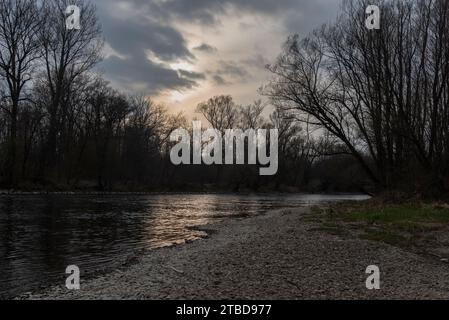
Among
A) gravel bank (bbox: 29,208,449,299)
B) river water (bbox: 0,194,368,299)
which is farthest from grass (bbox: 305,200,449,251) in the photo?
river water (bbox: 0,194,368,299)

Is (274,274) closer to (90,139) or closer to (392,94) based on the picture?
(392,94)

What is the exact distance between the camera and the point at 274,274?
10180mm

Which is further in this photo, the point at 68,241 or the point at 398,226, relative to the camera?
the point at 398,226

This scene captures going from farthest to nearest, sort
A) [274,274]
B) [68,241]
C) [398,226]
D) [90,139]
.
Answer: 1. [90,139]
2. [398,226]
3. [68,241]
4. [274,274]

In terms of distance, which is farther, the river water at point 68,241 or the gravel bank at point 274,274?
the river water at point 68,241

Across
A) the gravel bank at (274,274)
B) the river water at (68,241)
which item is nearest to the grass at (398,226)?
the gravel bank at (274,274)

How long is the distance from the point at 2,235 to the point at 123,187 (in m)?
50.9

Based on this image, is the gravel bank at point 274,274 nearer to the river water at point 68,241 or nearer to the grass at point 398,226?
the river water at point 68,241

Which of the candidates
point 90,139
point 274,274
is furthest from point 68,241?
point 90,139

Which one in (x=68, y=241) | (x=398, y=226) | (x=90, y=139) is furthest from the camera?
(x=90, y=139)

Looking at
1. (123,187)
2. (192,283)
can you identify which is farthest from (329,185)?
(192,283)

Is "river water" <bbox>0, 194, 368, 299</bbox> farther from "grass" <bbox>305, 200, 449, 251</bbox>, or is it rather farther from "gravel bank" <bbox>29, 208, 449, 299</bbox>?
"grass" <bbox>305, 200, 449, 251</bbox>

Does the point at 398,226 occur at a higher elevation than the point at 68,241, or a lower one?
higher

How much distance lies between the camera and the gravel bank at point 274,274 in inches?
343
